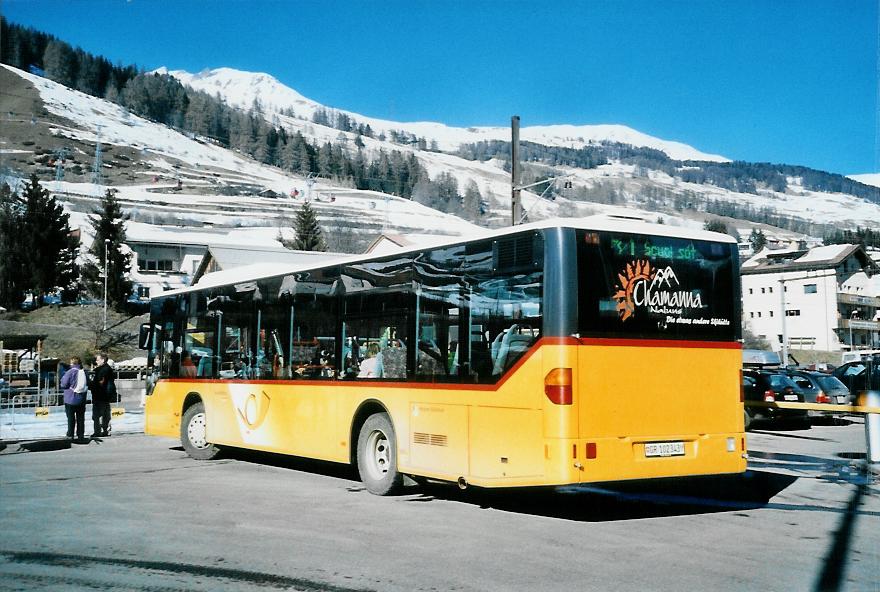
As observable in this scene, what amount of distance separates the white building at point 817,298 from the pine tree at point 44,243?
2614 inches

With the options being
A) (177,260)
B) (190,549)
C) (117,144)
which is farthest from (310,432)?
(117,144)

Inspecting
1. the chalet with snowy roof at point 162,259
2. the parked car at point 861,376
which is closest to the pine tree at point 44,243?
the chalet with snowy roof at point 162,259

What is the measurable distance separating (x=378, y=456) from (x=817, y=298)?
90329 mm

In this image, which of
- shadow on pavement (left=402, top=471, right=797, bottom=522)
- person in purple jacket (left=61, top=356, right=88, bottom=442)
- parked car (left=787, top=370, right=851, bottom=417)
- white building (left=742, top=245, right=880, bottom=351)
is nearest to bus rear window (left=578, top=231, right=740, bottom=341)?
shadow on pavement (left=402, top=471, right=797, bottom=522)

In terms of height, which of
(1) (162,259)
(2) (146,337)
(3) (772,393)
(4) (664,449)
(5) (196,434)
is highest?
(1) (162,259)

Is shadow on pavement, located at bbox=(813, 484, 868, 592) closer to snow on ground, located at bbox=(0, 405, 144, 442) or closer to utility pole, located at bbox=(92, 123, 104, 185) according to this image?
snow on ground, located at bbox=(0, 405, 144, 442)

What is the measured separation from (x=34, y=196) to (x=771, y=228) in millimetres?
134790

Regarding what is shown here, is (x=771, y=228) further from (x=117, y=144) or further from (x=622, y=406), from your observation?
(x=622, y=406)

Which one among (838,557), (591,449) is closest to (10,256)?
(591,449)

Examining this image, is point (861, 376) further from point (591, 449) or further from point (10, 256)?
point (10, 256)

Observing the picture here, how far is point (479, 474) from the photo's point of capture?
9.63m

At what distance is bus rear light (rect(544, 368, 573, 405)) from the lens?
8.81 meters

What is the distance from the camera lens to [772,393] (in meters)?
24.0

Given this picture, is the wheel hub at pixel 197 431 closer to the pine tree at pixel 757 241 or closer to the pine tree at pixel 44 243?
the pine tree at pixel 44 243
